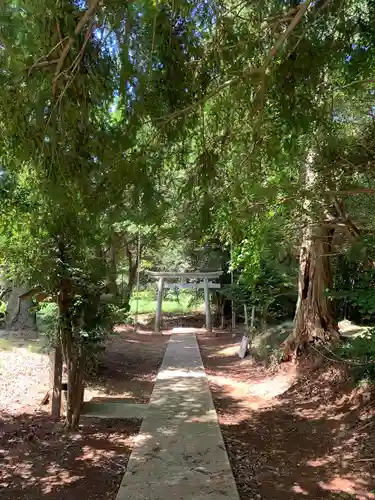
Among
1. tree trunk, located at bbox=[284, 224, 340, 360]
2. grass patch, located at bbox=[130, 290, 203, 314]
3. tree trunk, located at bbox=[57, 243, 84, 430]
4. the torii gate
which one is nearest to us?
Answer: tree trunk, located at bbox=[57, 243, 84, 430]

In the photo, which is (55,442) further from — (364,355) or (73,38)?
(73,38)

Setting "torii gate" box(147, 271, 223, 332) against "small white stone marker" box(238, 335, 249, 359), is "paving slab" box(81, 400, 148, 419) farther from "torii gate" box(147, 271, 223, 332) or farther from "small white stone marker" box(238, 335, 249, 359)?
"torii gate" box(147, 271, 223, 332)

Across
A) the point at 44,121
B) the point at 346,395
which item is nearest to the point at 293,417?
the point at 346,395

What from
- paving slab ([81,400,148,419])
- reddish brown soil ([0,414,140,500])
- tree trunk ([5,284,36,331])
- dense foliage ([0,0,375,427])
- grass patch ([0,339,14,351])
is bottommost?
reddish brown soil ([0,414,140,500])

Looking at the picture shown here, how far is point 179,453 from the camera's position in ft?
15.4

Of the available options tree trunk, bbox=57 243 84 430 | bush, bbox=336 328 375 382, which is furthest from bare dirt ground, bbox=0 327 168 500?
bush, bbox=336 328 375 382

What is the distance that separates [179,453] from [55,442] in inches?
63.2

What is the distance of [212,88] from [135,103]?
2.62 ft

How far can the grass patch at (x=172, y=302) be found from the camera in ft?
77.7

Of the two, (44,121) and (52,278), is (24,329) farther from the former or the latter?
(44,121)

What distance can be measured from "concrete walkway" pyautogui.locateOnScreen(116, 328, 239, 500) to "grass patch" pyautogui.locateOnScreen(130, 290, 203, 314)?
15108 mm

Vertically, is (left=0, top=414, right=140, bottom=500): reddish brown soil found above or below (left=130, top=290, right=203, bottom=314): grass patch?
below

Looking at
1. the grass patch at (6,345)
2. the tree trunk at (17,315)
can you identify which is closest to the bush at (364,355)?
the grass patch at (6,345)

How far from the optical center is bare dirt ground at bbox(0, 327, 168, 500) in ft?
14.1
